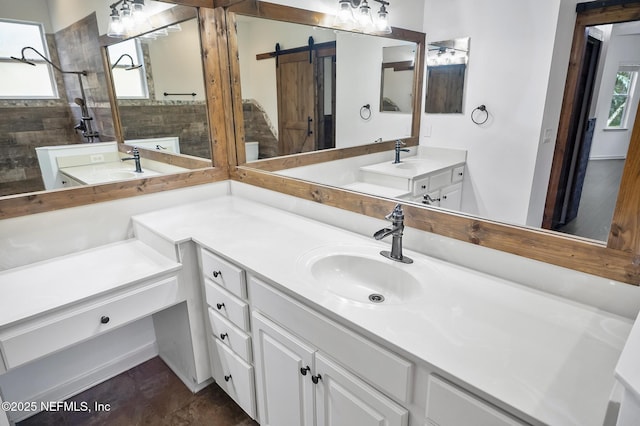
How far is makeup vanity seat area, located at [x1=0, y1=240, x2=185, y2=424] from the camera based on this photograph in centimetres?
131

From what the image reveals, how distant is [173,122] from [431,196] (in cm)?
160

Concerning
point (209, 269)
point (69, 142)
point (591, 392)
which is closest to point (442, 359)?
point (591, 392)

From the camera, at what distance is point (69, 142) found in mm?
1797

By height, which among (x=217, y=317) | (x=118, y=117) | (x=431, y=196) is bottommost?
(x=217, y=317)

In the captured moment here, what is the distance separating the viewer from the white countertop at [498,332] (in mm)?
745

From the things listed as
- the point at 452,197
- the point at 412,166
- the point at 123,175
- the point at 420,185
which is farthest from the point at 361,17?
the point at 123,175

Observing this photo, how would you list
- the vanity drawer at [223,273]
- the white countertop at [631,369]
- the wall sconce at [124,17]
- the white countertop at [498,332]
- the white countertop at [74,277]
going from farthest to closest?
the wall sconce at [124,17] → the vanity drawer at [223,273] → the white countertop at [74,277] → the white countertop at [498,332] → the white countertop at [631,369]

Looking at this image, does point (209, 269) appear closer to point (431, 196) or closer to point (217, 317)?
point (217, 317)

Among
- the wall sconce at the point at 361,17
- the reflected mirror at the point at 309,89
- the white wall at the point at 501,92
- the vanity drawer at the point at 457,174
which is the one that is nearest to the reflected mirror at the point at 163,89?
the reflected mirror at the point at 309,89

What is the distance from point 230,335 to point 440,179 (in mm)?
1119

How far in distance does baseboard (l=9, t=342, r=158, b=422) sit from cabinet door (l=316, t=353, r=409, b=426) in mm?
1420

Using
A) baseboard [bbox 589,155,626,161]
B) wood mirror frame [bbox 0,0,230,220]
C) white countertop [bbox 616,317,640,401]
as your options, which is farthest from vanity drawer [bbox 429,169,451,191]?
wood mirror frame [bbox 0,0,230,220]

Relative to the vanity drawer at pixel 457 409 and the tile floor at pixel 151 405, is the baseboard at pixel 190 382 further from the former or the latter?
the vanity drawer at pixel 457 409

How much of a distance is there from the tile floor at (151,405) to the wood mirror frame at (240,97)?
132 centimetres
